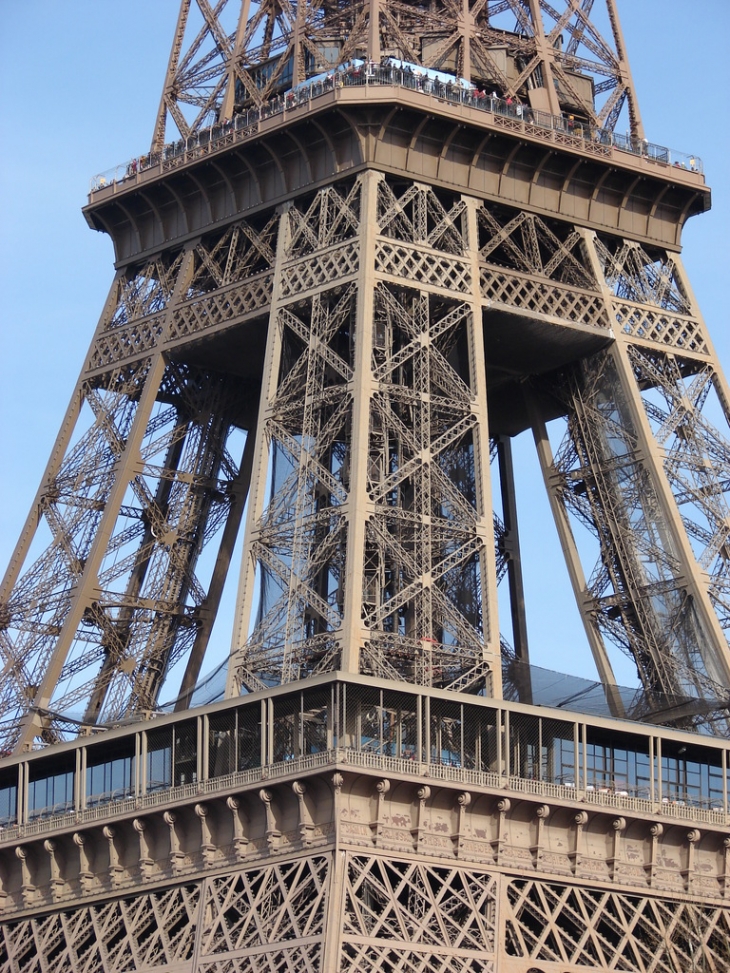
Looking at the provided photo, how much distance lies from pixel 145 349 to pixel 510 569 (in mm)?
12272

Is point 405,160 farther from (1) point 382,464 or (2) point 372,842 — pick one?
(2) point 372,842

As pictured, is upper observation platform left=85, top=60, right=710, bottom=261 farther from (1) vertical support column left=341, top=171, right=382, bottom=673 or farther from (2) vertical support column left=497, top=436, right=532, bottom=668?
(2) vertical support column left=497, top=436, right=532, bottom=668

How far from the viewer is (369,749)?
63.3 m

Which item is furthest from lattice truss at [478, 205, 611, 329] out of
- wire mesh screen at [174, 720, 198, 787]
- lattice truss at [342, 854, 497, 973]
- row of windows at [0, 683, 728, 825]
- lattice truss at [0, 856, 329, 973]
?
lattice truss at [0, 856, 329, 973]

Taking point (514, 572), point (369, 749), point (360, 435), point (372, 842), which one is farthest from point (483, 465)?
point (372, 842)

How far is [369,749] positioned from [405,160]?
18700 millimetres

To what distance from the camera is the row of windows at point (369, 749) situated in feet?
209

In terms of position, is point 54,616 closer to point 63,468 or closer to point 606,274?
point 63,468

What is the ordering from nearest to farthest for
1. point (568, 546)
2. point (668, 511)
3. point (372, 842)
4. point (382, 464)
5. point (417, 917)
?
point (417, 917), point (372, 842), point (382, 464), point (668, 511), point (568, 546)

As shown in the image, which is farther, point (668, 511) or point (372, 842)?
point (668, 511)

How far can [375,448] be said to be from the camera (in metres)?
70.4

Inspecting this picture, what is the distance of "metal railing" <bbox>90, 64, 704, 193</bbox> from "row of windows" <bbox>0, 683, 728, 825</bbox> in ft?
59.3

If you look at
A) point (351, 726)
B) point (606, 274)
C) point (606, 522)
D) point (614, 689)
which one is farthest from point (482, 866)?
point (606, 274)

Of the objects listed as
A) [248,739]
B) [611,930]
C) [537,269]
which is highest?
[537,269]
